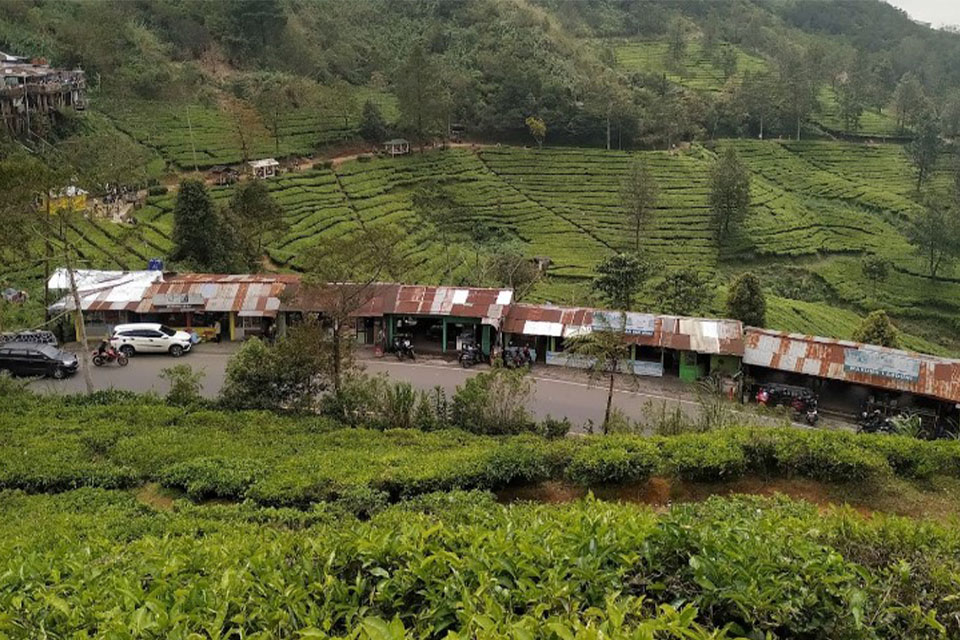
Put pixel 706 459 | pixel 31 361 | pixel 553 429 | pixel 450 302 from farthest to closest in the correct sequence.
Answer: pixel 450 302 → pixel 31 361 → pixel 553 429 → pixel 706 459

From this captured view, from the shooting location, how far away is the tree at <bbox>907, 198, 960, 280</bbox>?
41344 mm

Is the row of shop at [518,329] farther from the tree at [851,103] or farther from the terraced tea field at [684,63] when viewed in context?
the terraced tea field at [684,63]

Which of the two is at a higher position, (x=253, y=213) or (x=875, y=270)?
(x=253, y=213)

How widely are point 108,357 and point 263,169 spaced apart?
24.8 meters

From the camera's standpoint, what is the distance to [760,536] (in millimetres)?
5770

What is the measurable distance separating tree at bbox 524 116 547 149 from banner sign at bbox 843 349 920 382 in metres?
37.3

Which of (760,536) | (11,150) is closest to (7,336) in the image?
(11,150)

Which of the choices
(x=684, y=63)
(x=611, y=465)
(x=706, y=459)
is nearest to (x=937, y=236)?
(x=706, y=459)

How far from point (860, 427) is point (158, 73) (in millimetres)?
50318

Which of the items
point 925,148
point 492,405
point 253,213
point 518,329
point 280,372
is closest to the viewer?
point 492,405

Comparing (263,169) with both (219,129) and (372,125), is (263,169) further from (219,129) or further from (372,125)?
(372,125)

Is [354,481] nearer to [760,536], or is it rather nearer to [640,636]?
[760,536]

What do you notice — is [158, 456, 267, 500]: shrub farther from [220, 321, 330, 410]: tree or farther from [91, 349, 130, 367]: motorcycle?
[91, 349, 130, 367]: motorcycle

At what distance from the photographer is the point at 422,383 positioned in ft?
70.4
